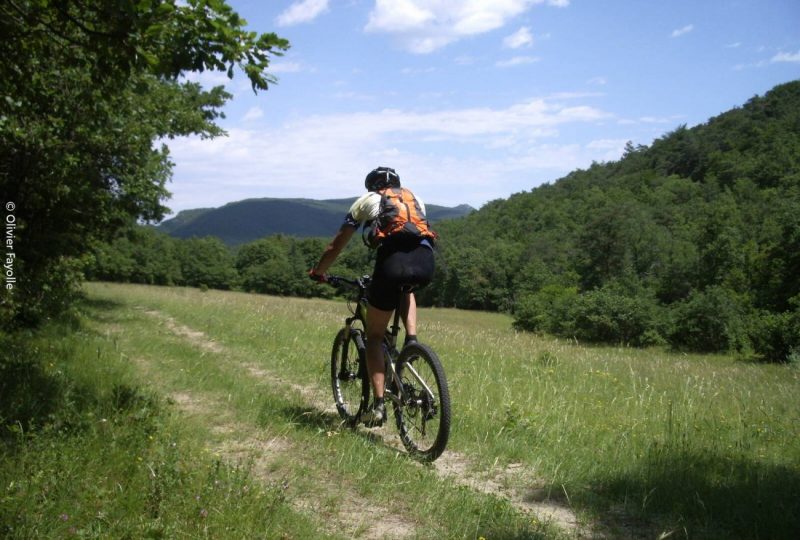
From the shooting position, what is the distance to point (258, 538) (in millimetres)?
2639

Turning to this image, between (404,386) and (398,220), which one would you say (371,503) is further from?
(398,220)

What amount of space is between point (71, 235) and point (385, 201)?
7631 mm

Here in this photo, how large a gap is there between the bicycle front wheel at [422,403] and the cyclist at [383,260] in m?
0.17

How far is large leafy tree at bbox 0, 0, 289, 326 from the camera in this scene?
13.5 feet

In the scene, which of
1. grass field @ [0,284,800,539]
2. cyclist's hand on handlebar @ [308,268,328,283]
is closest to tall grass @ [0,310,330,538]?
grass field @ [0,284,800,539]

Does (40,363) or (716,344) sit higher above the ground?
(40,363)

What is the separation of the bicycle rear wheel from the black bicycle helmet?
1.34m

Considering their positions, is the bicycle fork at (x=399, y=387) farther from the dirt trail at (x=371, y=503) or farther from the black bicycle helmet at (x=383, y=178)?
the black bicycle helmet at (x=383, y=178)

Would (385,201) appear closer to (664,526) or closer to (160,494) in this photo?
(160,494)

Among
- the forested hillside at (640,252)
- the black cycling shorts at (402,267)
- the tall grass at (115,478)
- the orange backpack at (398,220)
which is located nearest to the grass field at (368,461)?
the tall grass at (115,478)

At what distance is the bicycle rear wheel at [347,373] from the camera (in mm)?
5148

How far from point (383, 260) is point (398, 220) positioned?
1.05 feet

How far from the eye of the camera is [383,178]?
15.1ft

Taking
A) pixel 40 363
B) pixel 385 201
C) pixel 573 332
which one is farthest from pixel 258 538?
pixel 573 332
